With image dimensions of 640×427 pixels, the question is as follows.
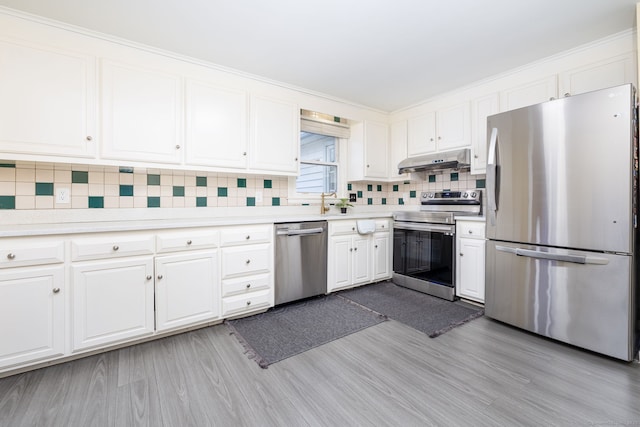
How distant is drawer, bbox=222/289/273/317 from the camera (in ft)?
7.96

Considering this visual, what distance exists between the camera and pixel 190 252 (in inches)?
87.9

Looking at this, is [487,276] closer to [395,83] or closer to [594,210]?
[594,210]

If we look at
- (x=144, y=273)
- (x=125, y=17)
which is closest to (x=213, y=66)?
(x=125, y=17)

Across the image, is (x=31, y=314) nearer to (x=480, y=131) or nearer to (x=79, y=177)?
(x=79, y=177)

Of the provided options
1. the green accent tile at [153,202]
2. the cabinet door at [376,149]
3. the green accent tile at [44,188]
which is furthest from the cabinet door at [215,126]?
the cabinet door at [376,149]

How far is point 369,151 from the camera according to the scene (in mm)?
3779

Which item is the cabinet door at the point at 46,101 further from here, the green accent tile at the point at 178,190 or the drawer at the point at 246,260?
the drawer at the point at 246,260

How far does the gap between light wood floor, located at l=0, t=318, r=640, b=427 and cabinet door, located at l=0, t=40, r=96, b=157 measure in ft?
4.84

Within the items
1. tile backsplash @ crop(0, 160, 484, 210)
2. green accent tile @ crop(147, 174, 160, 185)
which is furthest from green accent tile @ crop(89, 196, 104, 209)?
green accent tile @ crop(147, 174, 160, 185)

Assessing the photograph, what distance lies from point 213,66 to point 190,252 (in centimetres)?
169

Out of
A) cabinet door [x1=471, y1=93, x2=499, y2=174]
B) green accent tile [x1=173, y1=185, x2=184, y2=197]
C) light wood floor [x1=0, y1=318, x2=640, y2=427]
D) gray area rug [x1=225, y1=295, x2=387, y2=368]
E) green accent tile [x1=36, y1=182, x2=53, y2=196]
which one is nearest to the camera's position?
light wood floor [x1=0, y1=318, x2=640, y2=427]

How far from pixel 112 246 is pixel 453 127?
3.38 m

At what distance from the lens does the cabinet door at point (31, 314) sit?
1.65m

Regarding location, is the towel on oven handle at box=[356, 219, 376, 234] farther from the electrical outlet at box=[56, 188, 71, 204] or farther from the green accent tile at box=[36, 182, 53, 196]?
the green accent tile at box=[36, 182, 53, 196]
